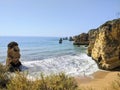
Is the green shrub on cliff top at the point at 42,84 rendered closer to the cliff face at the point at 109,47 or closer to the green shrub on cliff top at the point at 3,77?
the green shrub on cliff top at the point at 3,77

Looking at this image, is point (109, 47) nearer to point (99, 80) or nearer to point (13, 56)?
point (99, 80)

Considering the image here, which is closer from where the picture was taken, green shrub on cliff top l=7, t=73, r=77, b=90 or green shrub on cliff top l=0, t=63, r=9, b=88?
green shrub on cliff top l=7, t=73, r=77, b=90

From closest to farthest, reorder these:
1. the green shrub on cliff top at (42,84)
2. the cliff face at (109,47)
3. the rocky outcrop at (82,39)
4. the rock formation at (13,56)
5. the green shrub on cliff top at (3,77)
Answer: the green shrub on cliff top at (42,84), the green shrub on cliff top at (3,77), the cliff face at (109,47), the rock formation at (13,56), the rocky outcrop at (82,39)

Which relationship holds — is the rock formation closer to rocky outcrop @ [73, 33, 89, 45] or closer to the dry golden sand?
the dry golden sand

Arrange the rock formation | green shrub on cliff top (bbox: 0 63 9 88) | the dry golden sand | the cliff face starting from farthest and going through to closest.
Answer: the rock formation → the cliff face → the dry golden sand → green shrub on cliff top (bbox: 0 63 9 88)

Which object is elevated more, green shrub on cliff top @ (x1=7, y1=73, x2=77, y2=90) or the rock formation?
green shrub on cliff top @ (x1=7, y1=73, x2=77, y2=90)

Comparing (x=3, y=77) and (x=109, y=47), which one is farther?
(x=109, y=47)

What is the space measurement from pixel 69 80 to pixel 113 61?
17.8 m

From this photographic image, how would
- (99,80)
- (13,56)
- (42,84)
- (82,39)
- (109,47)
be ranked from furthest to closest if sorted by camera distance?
(82,39), (109,47), (13,56), (99,80), (42,84)

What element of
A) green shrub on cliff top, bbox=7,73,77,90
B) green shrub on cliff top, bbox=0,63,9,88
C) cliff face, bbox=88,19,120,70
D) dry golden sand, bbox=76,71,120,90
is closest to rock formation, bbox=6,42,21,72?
dry golden sand, bbox=76,71,120,90

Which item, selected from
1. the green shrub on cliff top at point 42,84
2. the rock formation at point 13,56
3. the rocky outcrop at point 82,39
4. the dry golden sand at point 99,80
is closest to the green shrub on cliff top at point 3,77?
the green shrub on cliff top at point 42,84

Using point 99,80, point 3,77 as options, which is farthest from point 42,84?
point 99,80

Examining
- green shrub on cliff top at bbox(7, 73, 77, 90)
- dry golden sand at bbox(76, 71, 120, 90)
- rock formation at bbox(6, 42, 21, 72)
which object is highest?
green shrub on cliff top at bbox(7, 73, 77, 90)

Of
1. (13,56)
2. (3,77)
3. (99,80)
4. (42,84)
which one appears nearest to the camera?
(42,84)
